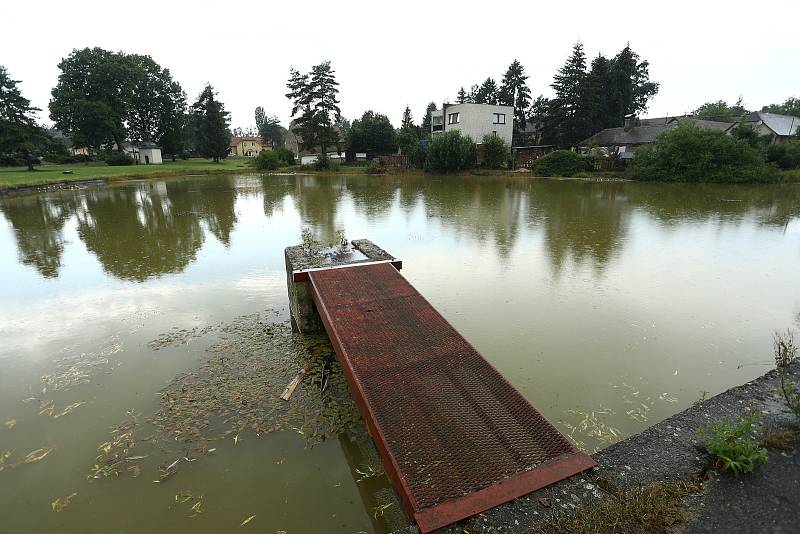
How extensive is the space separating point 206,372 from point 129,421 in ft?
3.54

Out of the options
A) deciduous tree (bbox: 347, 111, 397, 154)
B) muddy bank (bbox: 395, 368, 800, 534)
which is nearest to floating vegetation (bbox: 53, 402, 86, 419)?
muddy bank (bbox: 395, 368, 800, 534)

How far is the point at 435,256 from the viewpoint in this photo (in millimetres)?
10906

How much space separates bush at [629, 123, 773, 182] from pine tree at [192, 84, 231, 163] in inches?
1909

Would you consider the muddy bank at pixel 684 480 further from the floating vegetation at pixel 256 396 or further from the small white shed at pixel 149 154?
the small white shed at pixel 149 154

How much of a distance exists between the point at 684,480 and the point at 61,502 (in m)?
4.89

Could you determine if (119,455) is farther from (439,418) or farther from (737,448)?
(737,448)

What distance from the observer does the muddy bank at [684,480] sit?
237 cm

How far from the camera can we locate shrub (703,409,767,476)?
262 centimetres

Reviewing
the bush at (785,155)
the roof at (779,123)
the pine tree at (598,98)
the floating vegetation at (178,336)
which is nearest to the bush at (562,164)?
the pine tree at (598,98)

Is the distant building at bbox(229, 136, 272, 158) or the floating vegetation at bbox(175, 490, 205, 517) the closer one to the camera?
the floating vegetation at bbox(175, 490, 205, 517)

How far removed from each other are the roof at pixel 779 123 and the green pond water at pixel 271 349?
39.1 m

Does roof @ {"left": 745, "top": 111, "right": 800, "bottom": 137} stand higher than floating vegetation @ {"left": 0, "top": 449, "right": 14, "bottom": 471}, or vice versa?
roof @ {"left": 745, "top": 111, "right": 800, "bottom": 137}

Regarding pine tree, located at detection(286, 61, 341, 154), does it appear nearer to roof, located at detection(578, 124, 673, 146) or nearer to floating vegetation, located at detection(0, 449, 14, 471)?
roof, located at detection(578, 124, 673, 146)

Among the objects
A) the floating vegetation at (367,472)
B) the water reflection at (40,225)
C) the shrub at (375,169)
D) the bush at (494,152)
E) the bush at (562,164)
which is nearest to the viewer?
the floating vegetation at (367,472)
